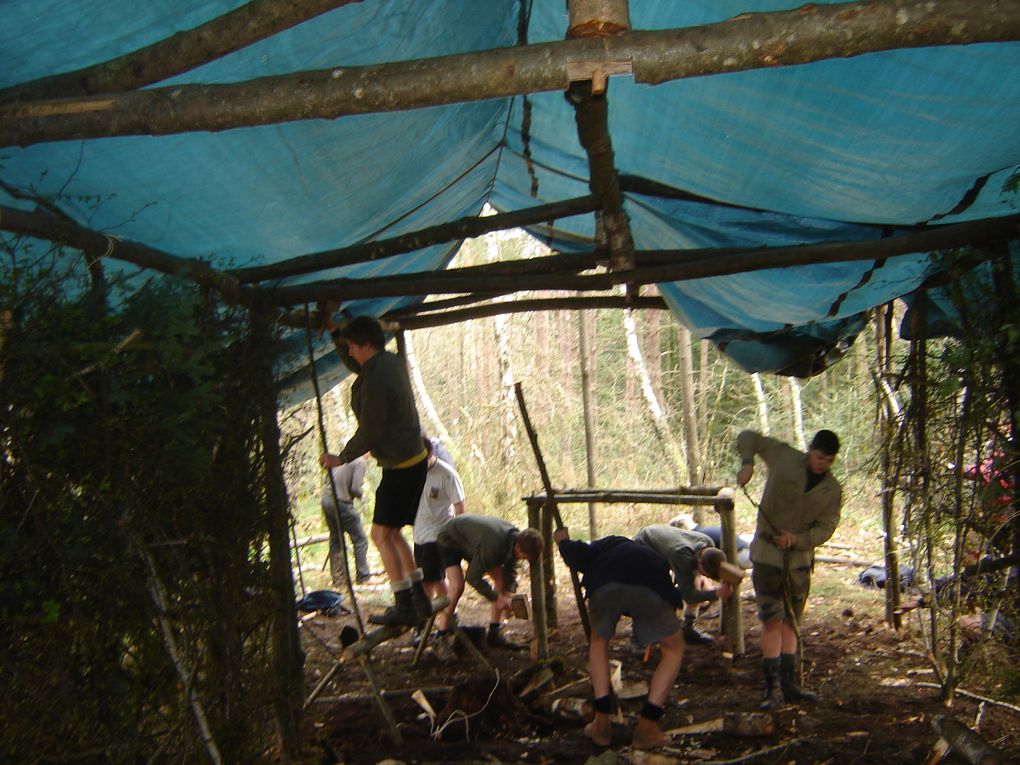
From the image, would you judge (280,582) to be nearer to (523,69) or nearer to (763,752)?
(763,752)

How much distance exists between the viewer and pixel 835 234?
529 centimetres

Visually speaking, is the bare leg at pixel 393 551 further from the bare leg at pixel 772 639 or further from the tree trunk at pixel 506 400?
the tree trunk at pixel 506 400

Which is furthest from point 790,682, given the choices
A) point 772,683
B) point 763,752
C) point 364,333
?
point 364,333

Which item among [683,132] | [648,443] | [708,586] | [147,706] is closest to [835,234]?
[683,132]

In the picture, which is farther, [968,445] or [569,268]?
[968,445]

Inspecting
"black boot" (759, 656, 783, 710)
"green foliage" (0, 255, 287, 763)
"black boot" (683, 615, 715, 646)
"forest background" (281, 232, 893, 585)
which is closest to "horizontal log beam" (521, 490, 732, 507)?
"black boot" (683, 615, 715, 646)

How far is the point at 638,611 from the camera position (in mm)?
5598

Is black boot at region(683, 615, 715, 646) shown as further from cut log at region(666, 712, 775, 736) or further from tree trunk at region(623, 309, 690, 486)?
tree trunk at region(623, 309, 690, 486)

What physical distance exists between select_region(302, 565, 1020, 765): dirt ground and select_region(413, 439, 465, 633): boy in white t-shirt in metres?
0.64

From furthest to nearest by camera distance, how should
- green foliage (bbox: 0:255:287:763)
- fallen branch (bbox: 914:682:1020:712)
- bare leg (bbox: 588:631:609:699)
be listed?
bare leg (bbox: 588:631:609:699), fallen branch (bbox: 914:682:1020:712), green foliage (bbox: 0:255:287:763)

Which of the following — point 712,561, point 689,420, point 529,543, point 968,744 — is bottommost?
point 968,744

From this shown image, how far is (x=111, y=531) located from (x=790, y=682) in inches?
191

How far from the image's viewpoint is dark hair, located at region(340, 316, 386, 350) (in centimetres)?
563

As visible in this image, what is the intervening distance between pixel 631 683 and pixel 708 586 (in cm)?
298
